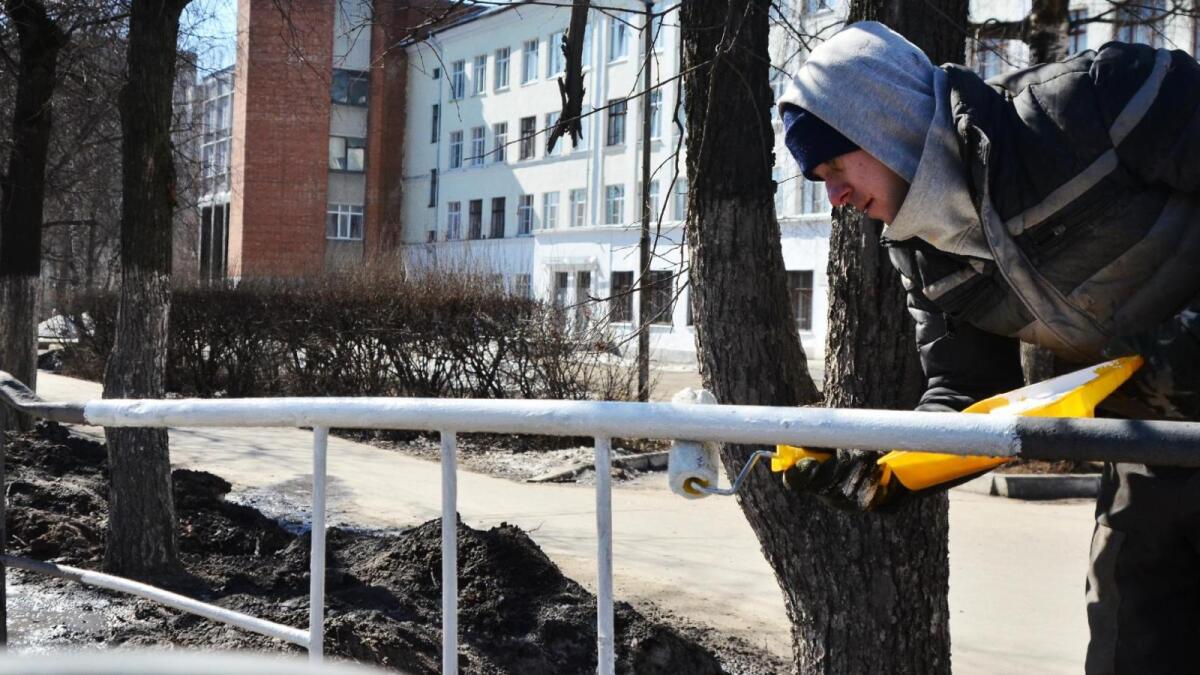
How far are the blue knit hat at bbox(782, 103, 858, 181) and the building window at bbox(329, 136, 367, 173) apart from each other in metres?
50.7

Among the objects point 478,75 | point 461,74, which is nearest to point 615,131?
point 478,75

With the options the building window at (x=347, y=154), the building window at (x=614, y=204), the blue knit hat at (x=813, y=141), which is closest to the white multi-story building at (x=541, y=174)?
the building window at (x=614, y=204)

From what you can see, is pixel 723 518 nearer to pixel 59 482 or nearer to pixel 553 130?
pixel 59 482

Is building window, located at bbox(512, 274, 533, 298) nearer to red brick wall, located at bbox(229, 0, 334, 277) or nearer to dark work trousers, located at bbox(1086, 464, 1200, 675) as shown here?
dark work trousers, located at bbox(1086, 464, 1200, 675)

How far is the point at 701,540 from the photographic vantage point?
8.12m

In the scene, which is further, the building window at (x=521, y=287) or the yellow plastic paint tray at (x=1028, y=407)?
the building window at (x=521, y=287)

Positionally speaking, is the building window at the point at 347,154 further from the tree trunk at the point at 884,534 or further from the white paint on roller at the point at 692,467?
the white paint on roller at the point at 692,467

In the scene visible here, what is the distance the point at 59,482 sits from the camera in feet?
24.2

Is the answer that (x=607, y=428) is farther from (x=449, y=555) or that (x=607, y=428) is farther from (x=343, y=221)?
(x=343, y=221)

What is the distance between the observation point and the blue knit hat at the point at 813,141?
7.44 feet

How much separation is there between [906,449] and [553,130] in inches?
116

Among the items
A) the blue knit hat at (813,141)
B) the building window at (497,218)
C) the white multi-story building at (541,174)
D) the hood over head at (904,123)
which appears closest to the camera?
the hood over head at (904,123)

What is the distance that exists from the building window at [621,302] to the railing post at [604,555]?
102 inches

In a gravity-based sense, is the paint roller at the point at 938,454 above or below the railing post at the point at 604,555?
above
